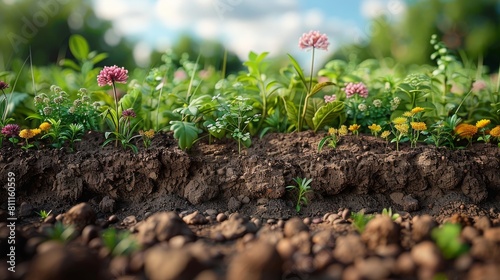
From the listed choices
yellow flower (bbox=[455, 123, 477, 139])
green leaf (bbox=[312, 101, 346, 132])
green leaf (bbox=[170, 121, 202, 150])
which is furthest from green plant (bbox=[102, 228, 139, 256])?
yellow flower (bbox=[455, 123, 477, 139])

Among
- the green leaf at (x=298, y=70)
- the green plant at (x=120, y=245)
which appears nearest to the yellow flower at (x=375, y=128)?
the green leaf at (x=298, y=70)

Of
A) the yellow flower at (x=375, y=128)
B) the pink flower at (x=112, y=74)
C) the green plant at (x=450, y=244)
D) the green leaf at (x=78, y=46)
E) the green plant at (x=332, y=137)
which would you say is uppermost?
the green leaf at (x=78, y=46)

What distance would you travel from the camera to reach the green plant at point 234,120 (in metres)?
2.79

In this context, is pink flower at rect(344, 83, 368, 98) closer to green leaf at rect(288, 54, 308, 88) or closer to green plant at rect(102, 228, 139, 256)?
green leaf at rect(288, 54, 308, 88)

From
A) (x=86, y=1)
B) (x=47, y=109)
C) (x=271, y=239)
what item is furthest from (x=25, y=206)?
(x=86, y=1)

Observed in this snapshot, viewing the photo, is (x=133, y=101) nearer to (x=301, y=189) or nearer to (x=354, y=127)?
(x=301, y=189)

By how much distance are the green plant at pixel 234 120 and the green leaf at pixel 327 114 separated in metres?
0.44

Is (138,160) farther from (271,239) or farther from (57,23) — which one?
(57,23)

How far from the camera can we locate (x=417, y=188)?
2.77m

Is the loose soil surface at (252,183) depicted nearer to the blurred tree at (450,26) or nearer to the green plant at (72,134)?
the green plant at (72,134)

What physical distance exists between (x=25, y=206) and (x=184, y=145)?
3.29 feet

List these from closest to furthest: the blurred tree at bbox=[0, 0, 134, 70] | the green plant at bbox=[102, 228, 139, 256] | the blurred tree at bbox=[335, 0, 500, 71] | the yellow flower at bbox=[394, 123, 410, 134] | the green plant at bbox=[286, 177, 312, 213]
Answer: the green plant at bbox=[102, 228, 139, 256]
the green plant at bbox=[286, 177, 312, 213]
the yellow flower at bbox=[394, 123, 410, 134]
the blurred tree at bbox=[335, 0, 500, 71]
the blurred tree at bbox=[0, 0, 134, 70]

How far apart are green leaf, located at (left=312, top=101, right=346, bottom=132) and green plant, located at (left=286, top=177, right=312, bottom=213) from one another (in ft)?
1.67

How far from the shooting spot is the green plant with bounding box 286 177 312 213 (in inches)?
103
